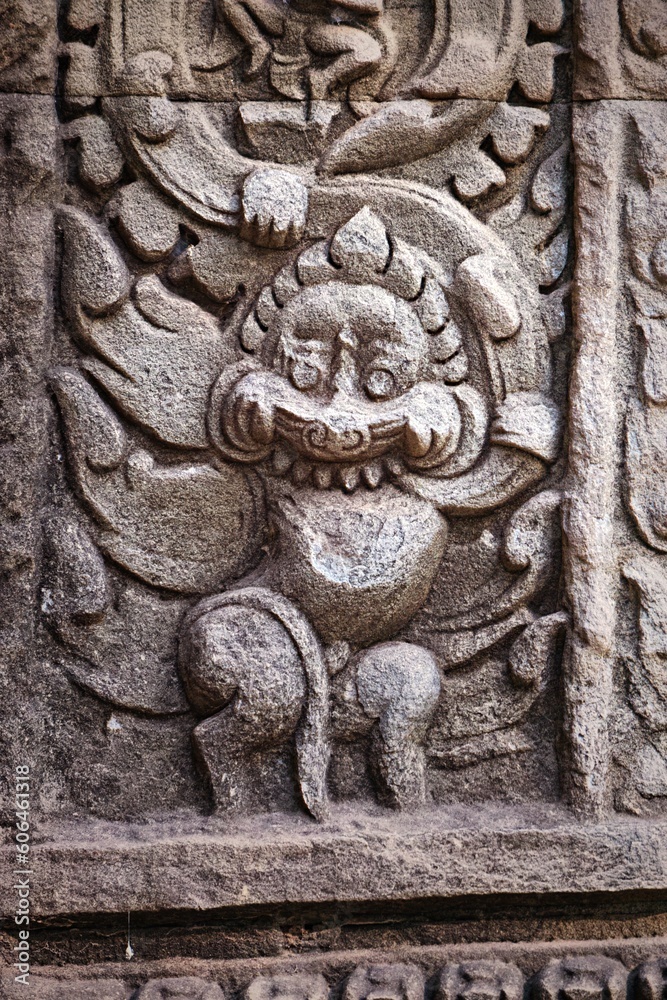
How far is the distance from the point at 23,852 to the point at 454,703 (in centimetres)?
97

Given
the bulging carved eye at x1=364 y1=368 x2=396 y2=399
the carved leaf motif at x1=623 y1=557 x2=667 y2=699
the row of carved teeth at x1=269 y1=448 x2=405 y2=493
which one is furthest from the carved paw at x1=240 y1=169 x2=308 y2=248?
the carved leaf motif at x1=623 y1=557 x2=667 y2=699

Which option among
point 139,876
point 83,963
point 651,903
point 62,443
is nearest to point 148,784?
point 139,876

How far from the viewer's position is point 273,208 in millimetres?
2375

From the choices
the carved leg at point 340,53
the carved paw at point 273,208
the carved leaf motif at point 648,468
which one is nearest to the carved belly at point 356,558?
the carved leaf motif at point 648,468

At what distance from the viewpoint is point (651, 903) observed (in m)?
2.34

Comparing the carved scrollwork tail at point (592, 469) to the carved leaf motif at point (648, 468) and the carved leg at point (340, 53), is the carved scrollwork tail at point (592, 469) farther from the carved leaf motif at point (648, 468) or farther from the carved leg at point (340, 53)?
the carved leg at point (340, 53)

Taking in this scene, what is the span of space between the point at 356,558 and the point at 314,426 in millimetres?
298

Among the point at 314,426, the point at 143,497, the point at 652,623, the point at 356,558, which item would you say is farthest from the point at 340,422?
the point at 652,623

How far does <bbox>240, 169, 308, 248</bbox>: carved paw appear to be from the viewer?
238 centimetres

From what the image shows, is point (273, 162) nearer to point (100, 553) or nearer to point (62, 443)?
point (62, 443)

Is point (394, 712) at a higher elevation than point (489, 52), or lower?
lower

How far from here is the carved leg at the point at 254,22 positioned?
7.98ft

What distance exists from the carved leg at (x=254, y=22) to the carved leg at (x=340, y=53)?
9 centimetres

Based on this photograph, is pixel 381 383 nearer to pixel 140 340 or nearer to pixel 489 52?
pixel 140 340
